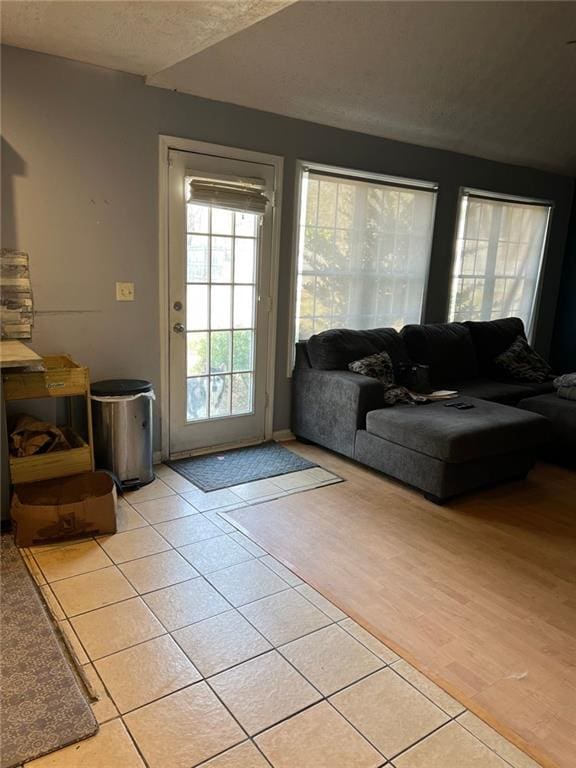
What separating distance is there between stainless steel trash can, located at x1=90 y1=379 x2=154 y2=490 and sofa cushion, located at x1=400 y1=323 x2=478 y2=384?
2.24 metres

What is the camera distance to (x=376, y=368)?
393 cm

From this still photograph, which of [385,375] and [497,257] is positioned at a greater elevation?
[497,257]

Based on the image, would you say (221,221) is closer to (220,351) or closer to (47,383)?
(220,351)

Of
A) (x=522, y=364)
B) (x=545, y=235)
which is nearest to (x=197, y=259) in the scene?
(x=522, y=364)

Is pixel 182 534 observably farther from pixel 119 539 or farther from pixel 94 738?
pixel 94 738

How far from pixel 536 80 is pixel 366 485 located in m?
3.10

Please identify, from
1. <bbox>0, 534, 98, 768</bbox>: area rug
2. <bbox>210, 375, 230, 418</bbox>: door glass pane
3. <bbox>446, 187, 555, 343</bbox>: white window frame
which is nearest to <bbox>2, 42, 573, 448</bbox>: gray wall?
<bbox>210, 375, 230, 418</bbox>: door glass pane

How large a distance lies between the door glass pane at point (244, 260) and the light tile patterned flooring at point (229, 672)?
1.84 metres

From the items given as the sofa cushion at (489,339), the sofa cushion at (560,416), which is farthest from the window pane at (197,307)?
the sofa cushion at (489,339)

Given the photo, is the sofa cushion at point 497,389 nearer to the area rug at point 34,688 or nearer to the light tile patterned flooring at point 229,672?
the light tile patterned flooring at point 229,672

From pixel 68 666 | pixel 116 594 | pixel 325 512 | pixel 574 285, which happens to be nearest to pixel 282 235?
pixel 325 512

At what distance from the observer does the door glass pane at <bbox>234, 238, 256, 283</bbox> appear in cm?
382

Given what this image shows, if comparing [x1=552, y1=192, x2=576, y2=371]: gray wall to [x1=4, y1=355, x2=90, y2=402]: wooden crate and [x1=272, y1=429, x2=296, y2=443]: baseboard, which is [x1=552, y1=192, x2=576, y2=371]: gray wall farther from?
[x1=4, y1=355, x2=90, y2=402]: wooden crate

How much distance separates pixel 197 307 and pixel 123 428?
3.17 ft
